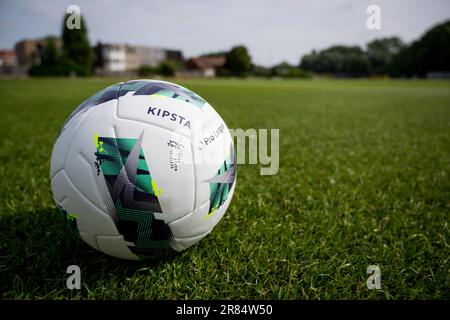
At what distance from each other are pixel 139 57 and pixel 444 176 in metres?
97.7

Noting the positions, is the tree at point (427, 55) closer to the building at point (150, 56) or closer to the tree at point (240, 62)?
the tree at point (240, 62)

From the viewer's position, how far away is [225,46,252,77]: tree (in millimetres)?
71312

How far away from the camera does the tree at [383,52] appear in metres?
88.1

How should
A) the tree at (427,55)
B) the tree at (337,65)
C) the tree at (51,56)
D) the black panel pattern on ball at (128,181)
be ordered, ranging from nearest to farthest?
the black panel pattern on ball at (128,181)
the tree at (51,56)
the tree at (427,55)
the tree at (337,65)

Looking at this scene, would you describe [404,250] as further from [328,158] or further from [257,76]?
[257,76]

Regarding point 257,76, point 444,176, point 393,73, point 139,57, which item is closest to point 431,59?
point 393,73

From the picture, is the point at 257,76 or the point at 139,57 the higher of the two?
the point at 139,57

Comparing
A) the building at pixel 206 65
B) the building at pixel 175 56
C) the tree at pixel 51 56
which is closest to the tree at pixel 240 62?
the building at pixel 206 65

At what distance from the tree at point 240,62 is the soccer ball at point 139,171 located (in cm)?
7249

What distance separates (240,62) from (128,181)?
2944 inches

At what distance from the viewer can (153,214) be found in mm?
1649

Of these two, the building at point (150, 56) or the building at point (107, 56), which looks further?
the building at point (150, 56)

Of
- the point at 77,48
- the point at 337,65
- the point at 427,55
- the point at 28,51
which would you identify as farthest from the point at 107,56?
the point at 427,55

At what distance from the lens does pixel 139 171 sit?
5.22ft
